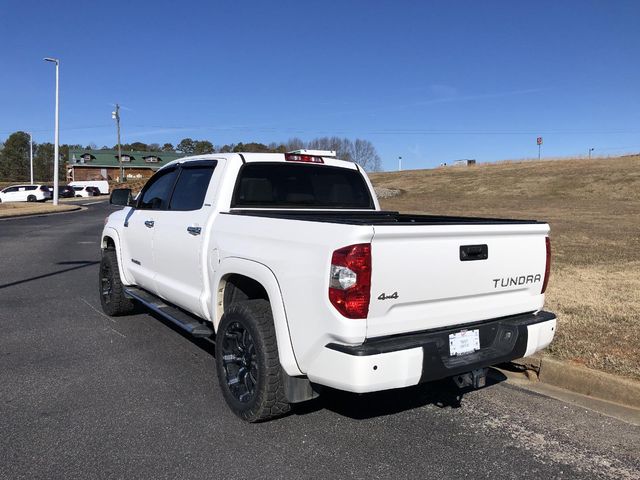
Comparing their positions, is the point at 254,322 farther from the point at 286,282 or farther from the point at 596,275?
the point at 596,275

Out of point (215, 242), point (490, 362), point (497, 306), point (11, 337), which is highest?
point (215, 242)

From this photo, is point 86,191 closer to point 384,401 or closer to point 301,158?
point 301,158

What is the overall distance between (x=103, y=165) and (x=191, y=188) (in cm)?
9222

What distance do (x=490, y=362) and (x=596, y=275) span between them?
20.7 feet

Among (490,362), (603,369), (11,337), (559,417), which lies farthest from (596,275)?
(11,337)

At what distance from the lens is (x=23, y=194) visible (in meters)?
46.7

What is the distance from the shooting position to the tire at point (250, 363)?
11.4ft

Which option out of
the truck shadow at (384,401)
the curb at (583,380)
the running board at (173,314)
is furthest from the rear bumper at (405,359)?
the running board at (173,314)

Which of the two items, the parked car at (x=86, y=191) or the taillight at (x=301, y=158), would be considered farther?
the parked car at (x=86, y=191)

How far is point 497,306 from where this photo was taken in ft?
11.9

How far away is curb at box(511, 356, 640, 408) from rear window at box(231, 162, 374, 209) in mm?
2159

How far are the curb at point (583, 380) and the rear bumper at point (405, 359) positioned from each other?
1.13m

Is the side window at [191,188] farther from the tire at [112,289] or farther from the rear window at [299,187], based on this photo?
the tire at [112,289]

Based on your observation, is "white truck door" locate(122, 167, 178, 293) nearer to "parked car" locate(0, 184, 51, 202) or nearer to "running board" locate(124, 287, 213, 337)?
"running board" locate(124, 287, 213, 337)
